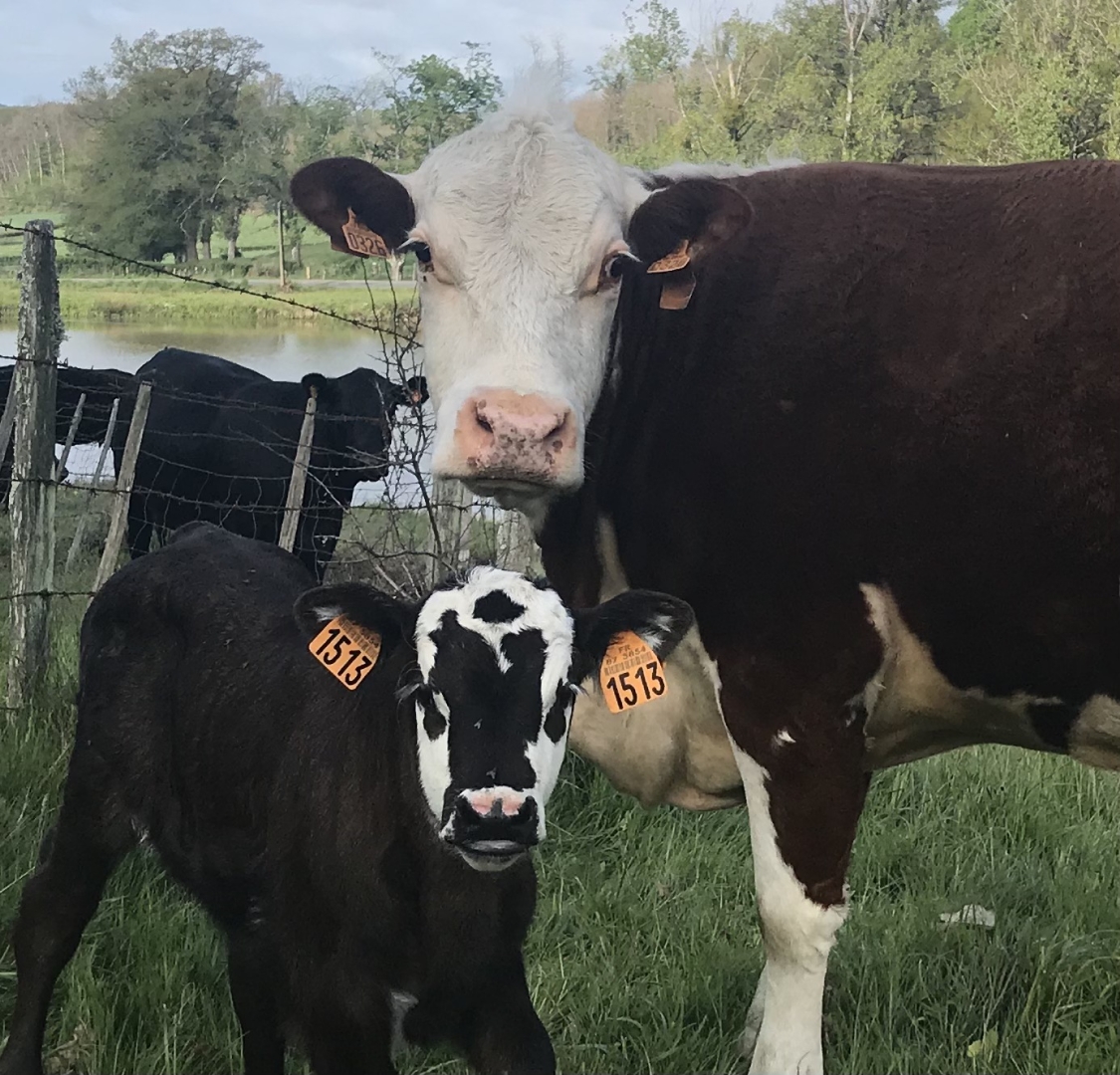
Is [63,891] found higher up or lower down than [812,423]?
lower down

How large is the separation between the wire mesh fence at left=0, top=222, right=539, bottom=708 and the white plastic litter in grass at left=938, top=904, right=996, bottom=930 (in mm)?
2463

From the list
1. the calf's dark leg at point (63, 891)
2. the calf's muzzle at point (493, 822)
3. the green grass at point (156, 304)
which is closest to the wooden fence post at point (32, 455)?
the calf's dark leg at point (63, 891)

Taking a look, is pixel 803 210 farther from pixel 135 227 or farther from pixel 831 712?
pixel 135 227

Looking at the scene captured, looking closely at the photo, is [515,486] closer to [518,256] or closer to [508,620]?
[508,620]

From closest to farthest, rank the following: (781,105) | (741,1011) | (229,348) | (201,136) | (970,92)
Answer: (741,1011) → (229,348) → (201,136) → (970,92) → (781,105)

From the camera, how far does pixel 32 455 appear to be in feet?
15.5

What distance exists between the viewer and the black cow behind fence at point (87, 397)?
9156 mm

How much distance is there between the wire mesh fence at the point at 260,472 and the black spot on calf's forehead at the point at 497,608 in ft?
9.56

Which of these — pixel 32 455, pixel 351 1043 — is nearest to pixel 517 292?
pixel 351 1043

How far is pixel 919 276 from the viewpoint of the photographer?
9.19 feet

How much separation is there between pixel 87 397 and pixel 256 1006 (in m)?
8.16

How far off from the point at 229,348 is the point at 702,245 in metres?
20.6

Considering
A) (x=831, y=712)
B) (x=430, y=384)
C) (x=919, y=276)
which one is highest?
(x=919, y=276)

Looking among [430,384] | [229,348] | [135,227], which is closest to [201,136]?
[135,227]
